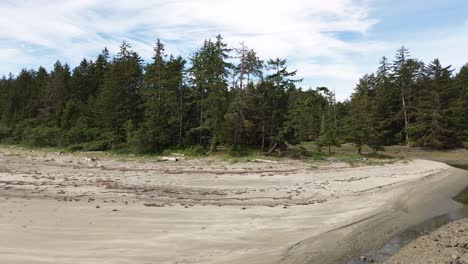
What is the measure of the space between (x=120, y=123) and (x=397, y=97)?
44.2 metres

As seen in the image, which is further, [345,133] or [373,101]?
[373,101]

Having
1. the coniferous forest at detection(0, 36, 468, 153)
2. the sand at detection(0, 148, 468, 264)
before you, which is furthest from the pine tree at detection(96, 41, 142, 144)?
the sand at detection(0, 148, 468, 264)

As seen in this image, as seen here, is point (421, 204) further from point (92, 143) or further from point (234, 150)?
point (92, 143)

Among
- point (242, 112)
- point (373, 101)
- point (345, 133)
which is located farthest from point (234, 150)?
point (373, 101)

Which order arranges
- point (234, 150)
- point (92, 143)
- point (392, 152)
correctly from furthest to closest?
point (392, 152)
point (92, 143)
point (234, 150)

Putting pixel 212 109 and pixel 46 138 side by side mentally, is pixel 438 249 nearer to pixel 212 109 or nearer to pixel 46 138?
pixel 212 109

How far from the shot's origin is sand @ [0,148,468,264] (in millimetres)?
7125

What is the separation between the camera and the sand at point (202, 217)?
23.4 feet

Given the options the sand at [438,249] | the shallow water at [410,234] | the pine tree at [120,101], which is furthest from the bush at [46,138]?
the sand at [438,249]

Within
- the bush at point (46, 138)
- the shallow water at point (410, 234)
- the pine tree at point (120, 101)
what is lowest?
the shallow water at point (410, 234)

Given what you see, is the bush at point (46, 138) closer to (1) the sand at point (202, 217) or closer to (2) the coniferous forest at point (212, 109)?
(2) the coniferous forest at point (212, 109)

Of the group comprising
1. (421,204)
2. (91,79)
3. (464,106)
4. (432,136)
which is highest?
(91,79)

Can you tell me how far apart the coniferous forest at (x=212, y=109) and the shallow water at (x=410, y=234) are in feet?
70.6

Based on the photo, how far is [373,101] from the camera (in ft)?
191
